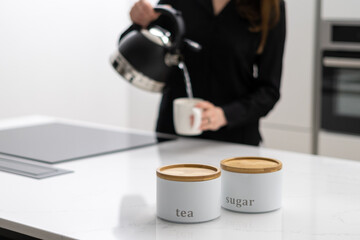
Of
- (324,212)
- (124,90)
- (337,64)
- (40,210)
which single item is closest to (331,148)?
(337,64)

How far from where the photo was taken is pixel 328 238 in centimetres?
101

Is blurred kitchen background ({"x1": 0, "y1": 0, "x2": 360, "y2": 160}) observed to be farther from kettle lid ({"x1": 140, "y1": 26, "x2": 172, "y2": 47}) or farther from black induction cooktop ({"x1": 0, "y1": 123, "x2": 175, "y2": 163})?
kettle lid ({"x1": 140, "y1": 26, "x2": 172, "y2": 47})

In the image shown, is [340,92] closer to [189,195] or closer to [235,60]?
[235,60]

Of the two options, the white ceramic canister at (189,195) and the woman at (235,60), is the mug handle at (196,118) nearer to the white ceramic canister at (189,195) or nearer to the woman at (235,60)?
the woman at (235,60)

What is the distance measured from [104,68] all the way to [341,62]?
1427mm

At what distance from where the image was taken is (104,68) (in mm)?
3674

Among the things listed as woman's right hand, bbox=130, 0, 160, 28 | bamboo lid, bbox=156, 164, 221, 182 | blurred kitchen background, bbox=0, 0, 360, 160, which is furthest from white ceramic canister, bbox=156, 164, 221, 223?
blurred kitchen background, bbox=0, 0, 360, 160

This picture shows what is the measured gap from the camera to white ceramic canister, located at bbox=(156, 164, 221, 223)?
1065mm

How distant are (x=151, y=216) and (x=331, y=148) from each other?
2.03 meters

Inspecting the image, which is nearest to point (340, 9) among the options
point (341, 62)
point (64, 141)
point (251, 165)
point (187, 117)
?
point (341, 62)

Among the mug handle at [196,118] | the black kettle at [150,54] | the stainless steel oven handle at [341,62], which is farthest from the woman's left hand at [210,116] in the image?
the stainless steel oven handle at [341,62]

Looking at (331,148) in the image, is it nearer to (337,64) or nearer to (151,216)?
(337,64)

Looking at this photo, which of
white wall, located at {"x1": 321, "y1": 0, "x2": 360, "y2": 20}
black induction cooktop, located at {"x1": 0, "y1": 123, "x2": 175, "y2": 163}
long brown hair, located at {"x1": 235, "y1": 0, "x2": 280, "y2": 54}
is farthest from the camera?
white wall, located at {"x1": 321, "y1": 0, "x2": 360, "y2": 20}

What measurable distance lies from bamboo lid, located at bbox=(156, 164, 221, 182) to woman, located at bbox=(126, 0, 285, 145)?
71 centimetres
